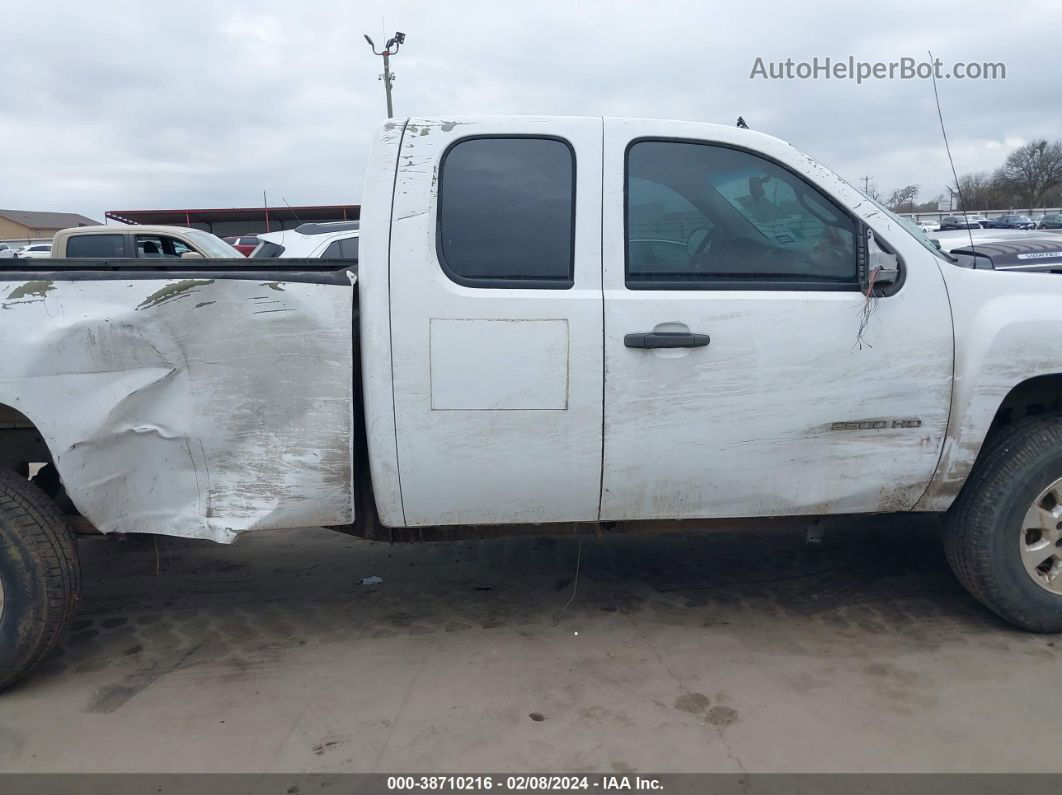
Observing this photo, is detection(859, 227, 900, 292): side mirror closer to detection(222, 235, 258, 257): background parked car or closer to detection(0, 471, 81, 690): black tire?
detection(0, 471, 81, 690): black tire

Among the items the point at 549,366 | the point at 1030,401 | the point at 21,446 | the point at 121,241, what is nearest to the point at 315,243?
the point at 121,241

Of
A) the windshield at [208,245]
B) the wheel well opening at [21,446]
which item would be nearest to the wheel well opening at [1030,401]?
the wheel well opening at [21,446]

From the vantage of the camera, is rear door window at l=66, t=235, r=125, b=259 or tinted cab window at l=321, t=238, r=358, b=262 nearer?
tinted cab window at l=321, t=238, r=358, b=262

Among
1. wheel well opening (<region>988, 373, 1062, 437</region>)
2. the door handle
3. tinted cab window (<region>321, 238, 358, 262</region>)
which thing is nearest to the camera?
the door handle

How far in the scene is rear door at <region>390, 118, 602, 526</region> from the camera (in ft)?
10.0

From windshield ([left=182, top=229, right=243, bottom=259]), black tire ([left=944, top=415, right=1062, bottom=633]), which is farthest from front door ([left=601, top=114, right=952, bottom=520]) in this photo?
windshield ([left=182, top=229, right=243, bottom=259])

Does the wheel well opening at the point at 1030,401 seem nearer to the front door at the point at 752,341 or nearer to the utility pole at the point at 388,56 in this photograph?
the front door at the point at 752,341

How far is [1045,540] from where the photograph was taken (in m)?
3.37

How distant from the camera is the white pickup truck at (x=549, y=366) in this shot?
3.03m

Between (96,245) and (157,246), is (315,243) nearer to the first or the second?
(157,246)

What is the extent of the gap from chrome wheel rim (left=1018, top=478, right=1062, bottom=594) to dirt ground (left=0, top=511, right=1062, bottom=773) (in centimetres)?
29

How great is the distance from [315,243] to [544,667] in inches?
246

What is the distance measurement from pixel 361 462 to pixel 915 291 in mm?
2255

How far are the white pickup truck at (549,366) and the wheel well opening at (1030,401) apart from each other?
0.07 m
